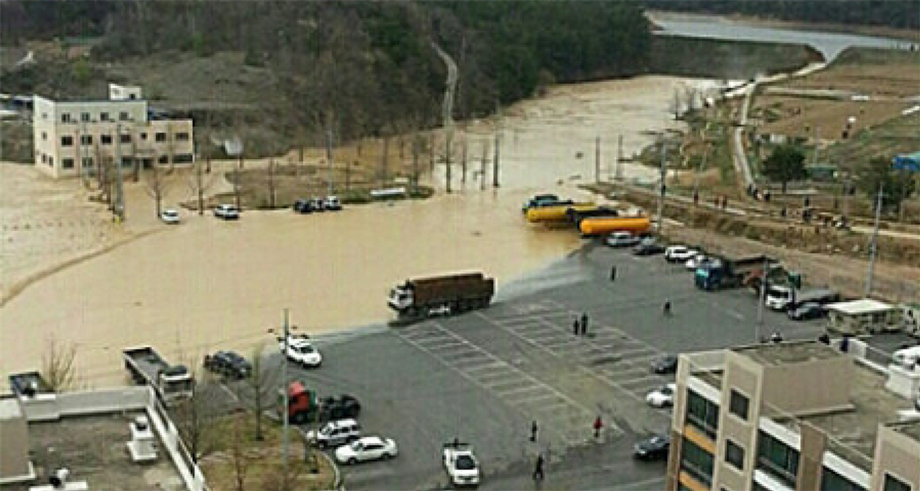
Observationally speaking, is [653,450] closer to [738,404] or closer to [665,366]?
[665,366]

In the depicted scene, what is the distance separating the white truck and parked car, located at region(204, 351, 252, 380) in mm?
3663

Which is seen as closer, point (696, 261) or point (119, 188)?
point (696, 261)

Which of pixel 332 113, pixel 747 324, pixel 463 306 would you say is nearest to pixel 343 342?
pixel 463 306

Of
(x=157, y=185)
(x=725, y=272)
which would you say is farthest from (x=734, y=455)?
(x=157, y=185)

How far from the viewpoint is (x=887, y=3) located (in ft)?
260

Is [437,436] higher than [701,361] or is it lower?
lower

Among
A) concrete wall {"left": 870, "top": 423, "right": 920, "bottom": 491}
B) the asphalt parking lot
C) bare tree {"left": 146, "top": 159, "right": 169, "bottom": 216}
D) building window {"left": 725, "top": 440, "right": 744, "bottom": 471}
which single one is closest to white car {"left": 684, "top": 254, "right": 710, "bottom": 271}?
the asphalt parking lot

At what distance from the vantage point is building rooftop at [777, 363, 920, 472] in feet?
25.9

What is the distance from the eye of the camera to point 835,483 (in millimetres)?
7840

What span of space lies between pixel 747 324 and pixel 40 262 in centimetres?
1186

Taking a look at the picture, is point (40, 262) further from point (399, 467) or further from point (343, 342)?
point (399, 467)

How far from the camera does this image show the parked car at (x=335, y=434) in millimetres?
13000

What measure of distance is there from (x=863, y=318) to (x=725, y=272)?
2903 millimetres

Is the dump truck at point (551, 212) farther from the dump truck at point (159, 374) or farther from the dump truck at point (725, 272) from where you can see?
the dump truck at point (159, 374)
